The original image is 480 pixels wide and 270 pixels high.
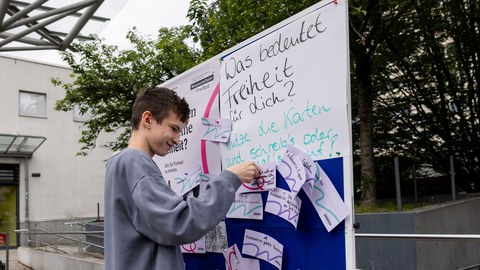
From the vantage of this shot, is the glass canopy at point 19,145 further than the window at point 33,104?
No

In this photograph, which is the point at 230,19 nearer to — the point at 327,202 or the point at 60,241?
the point at 327,202

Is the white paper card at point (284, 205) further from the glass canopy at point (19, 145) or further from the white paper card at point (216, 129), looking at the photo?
the glass canopy at point (19, 145)

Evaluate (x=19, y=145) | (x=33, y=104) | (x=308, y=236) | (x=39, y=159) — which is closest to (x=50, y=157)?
(x=39, y=159)

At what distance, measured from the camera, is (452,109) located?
10.6 m

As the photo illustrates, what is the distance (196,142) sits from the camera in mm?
2543

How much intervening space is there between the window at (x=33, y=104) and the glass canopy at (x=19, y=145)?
1.50m

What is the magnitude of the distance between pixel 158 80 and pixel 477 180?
8313 millimetres

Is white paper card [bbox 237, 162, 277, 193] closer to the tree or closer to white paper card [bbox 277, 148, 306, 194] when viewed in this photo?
white paper card [bbox 277, 148, 306, 194]

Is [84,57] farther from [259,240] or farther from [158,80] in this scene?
[259,240]

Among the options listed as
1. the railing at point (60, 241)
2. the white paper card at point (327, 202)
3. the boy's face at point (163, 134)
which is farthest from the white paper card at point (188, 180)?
the railing at point (60, 241)

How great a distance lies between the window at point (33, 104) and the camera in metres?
18.7

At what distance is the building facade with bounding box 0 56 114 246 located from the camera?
18094 millimetres

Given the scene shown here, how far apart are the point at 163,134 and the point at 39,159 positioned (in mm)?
18874

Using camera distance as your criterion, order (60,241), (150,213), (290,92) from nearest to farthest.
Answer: (150,213)
(290,92)
(60,241)
